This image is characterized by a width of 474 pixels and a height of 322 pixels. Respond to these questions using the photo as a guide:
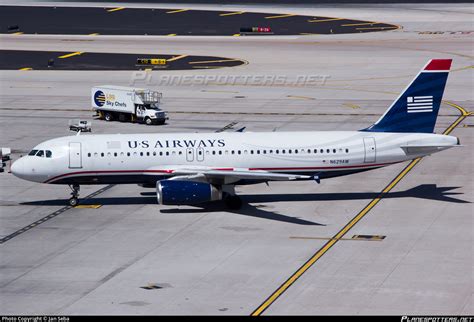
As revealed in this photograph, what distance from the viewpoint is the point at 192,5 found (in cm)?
19075

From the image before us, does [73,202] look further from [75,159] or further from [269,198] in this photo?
[269,198]

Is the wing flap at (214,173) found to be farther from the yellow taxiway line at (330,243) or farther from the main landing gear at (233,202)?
the yellow taxiway line at (330,243)

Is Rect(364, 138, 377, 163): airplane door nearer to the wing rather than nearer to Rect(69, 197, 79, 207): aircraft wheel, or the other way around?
the wing

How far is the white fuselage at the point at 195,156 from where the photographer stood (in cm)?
6125

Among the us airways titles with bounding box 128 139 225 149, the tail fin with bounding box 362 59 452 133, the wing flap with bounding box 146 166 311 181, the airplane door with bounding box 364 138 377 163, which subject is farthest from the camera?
the tail fin with bounding box 362 59 452 133

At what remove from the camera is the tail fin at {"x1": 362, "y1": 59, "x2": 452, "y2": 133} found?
63094mm

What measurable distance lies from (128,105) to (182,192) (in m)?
35.4

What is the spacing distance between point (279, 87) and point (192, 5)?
8308 cm

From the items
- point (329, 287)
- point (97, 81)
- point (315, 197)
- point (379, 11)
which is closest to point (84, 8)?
point (379, 11)

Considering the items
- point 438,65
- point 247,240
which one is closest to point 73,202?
point 247,240

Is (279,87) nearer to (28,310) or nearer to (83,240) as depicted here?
(83,240)

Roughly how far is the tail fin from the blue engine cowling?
37.4ft

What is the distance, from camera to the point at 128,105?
9275 cm

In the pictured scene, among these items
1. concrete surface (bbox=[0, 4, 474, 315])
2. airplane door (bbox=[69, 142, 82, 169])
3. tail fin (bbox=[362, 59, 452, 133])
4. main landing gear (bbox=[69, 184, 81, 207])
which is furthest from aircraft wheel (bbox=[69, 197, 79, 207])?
tail fin (bbox=[362, 59, 452, 133])
